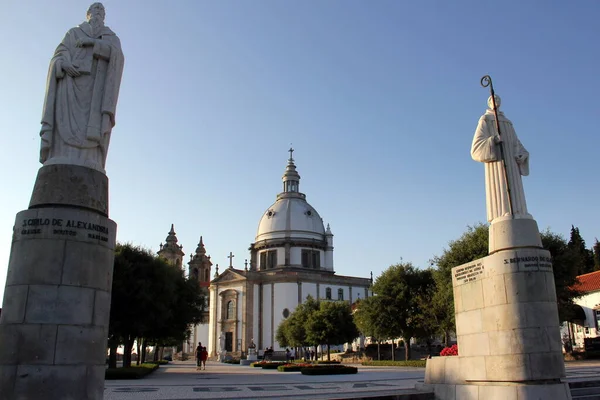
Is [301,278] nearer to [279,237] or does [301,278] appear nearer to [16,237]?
[279,237]

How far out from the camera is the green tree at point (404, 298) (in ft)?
153

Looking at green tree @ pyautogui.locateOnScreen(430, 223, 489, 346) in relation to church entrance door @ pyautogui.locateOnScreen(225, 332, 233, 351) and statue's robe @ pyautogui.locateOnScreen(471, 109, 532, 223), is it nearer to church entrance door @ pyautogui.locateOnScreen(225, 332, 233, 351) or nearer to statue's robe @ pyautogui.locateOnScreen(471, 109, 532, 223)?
statue's robe @ pyautogui.locateOnScreen(471, 109, 532, 223)

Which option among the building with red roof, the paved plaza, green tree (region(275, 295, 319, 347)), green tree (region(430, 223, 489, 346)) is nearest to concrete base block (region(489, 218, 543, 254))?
the paved plaza

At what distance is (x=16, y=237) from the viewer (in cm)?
912

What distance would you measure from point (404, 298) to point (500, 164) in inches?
1356

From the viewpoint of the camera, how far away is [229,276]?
89000mm

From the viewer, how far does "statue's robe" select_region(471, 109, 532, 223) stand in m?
13.8

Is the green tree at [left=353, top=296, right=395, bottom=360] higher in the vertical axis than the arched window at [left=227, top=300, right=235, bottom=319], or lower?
lower

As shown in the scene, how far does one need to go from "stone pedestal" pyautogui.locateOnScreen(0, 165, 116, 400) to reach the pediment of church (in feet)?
255

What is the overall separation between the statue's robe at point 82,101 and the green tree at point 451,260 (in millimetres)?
27362

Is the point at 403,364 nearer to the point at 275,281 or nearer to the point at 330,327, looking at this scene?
the point at 330,327

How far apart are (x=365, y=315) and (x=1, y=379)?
43396mm

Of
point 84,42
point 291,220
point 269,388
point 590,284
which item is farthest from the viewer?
point 291,220

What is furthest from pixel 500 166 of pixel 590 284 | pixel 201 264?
pixel 201 264
